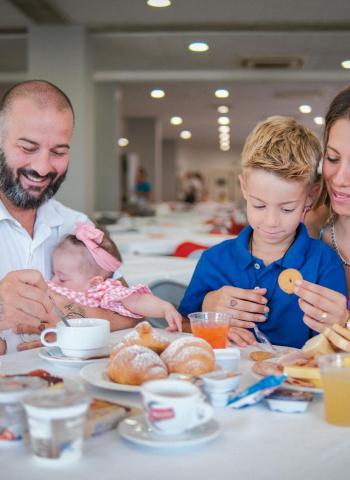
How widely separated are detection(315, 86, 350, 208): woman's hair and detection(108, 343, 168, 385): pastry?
1.23 m

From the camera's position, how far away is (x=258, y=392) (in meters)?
1.18

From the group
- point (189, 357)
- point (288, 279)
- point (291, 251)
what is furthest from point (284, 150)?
point (189, 357)

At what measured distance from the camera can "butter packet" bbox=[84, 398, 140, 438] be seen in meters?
1.05

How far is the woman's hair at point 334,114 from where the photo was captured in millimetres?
2227

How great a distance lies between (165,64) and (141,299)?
28.7ft

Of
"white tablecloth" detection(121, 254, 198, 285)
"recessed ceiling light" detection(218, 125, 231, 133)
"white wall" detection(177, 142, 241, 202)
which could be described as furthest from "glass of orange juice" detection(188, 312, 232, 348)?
"white wall" detection(177, 142, 241, 202)

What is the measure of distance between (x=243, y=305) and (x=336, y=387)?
30.6 inches

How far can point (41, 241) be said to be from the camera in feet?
7.61

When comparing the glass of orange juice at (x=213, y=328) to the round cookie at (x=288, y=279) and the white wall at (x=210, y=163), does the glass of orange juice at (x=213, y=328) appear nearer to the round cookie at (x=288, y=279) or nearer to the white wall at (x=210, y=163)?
the round cookie at (x=288, y=279)

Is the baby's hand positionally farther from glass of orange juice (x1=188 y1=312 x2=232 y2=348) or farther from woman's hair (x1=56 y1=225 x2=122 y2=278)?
woman's hair (x1=56 y1=225 x2=122 y2=278)

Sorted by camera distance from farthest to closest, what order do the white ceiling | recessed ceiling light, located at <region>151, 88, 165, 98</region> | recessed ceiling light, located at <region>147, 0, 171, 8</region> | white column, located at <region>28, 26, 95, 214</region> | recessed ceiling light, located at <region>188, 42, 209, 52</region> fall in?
recessed ceiling light, located at <region>151, 88, 165, 98</region> → recessed ceiling light, located at <region>188, 42, 209, 52</region> → white column, located at <region>28, 26, 95, 214</region> → the white ceiling → recessed ceiling light, located at <region>147, 0, 171, 8</region>

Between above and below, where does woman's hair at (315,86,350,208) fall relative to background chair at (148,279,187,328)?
above

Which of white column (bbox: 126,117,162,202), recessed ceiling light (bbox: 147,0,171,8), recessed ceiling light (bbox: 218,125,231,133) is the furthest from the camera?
recessed ceiling light (bbox: 218,125,231,133)

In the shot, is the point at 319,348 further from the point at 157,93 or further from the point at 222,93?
the point at 157,93
